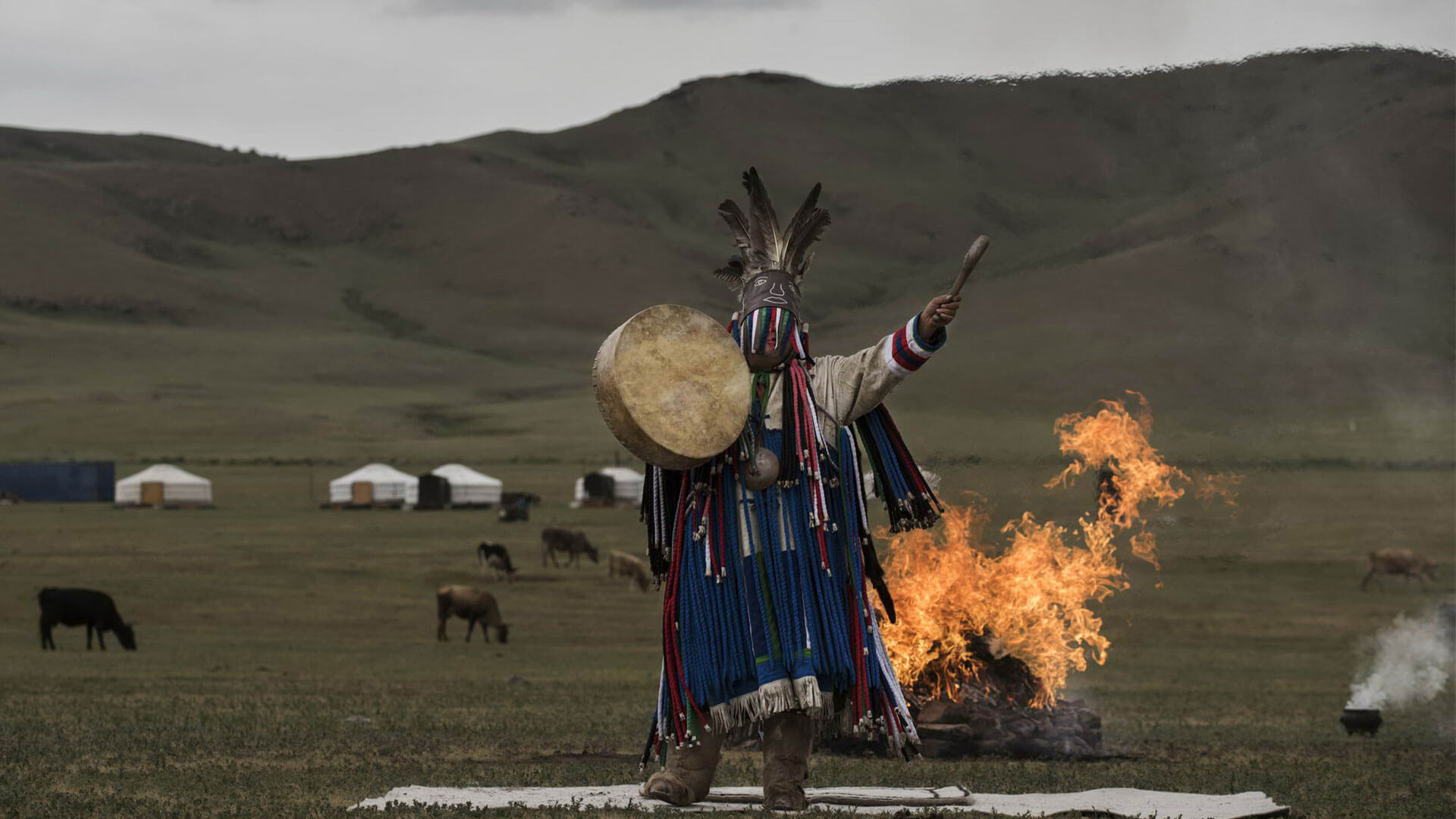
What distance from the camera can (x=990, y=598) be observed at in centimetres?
1324

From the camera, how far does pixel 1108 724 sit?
672 inches

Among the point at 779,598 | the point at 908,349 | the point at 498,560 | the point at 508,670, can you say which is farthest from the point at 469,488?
the point at 908,349

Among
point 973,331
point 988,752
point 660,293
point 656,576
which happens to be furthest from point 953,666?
point 660,293

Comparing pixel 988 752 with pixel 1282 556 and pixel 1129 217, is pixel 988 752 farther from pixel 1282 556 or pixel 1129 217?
pixel 1282 556

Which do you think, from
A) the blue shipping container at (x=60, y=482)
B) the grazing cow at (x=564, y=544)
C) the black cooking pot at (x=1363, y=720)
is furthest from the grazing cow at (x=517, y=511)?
the black cooking pot at (x=1363, y=720)

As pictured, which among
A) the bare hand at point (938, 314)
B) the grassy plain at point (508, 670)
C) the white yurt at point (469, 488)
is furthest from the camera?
the white yurt at point (469, 488)

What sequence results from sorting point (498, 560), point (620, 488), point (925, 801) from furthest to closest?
point (620, 488), point (498, 560), point (925, 801)

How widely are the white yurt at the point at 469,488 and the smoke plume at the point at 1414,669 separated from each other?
174 feet

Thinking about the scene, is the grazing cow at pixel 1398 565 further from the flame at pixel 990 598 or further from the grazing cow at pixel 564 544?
the flame at pixel 990 598

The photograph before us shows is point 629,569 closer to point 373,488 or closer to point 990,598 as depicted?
point 373,488

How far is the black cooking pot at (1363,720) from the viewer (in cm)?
1573

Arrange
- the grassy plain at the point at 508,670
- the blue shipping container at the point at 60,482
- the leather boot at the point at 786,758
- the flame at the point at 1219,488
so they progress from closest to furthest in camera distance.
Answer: the leather boot at the point at 786,758 < the grassy plain at the point at 508,670 < the flame at the point at 1219,488 < the blue shipping container at the point at 60,482

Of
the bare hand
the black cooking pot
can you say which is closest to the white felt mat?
the bare hand

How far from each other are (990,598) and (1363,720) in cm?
484
